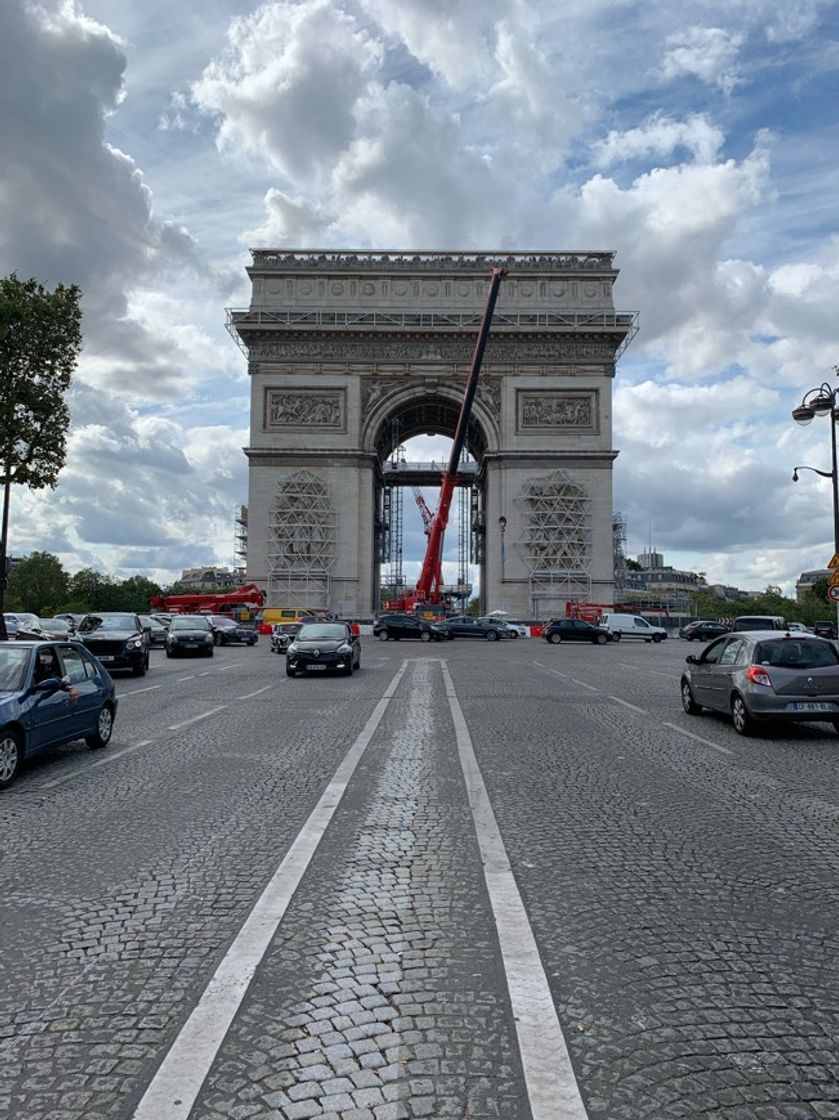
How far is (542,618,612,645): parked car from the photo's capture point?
45.9 m

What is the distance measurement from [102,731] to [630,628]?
42.9 m

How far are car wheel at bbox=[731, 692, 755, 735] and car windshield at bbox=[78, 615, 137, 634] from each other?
1689 centimetres

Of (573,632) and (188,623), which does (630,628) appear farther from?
(188,623)

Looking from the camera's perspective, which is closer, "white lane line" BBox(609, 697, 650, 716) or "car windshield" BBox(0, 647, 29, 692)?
"car windshield" BBox(0, 647, 29, 692)

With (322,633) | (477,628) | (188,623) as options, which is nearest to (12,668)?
(322,633)

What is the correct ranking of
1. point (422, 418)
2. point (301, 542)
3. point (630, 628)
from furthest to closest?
1. point (422, 418)
2. point (301, 542)
3. point (630, 628)

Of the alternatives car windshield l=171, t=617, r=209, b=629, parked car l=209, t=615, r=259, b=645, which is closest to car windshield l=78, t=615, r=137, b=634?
car windshield l=171, t=617, r=209, b=629

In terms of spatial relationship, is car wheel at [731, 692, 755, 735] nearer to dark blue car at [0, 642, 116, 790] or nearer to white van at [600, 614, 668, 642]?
dark blue car at [0, 642, 116, 790]

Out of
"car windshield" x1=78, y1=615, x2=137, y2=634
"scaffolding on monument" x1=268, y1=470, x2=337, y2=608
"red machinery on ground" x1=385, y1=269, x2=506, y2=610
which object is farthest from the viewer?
"scaffolding on monument" x1=268, y1=470, x2=337, y2=608

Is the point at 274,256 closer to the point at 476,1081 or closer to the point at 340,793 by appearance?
the point at 340,793

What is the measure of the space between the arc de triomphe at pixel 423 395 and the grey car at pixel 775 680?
1782 inches

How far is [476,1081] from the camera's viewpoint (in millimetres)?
2838

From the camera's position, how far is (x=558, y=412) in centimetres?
5903

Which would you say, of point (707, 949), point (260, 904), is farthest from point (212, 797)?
point (707, 949)
